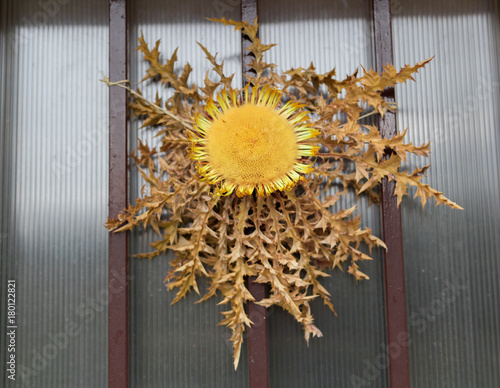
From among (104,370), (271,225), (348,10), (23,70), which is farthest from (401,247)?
(23,70)

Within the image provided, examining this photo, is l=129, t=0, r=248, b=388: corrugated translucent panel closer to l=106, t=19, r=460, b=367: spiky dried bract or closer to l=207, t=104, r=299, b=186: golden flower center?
l=106, t=19, r=460, b=367: spiky dried bract

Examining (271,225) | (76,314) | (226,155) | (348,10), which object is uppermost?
(348,10)

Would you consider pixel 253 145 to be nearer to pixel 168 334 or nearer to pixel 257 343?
pixel 257 343

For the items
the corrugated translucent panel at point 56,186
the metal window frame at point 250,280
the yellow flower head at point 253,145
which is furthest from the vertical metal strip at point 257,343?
the corrugated translucent panel at point 56,186

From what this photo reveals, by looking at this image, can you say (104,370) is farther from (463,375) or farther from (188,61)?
(463,375)

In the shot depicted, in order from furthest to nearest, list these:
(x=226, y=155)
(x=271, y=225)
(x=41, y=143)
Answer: (x=41, y=143)
(x=271, y=225)
(x=226, y=155)

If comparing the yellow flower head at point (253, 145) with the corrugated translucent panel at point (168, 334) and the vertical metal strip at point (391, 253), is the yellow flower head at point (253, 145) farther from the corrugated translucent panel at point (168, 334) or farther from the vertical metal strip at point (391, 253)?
the vertical metal strip at point (391, 253)

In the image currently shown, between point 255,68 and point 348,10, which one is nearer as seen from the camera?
point 255,68
